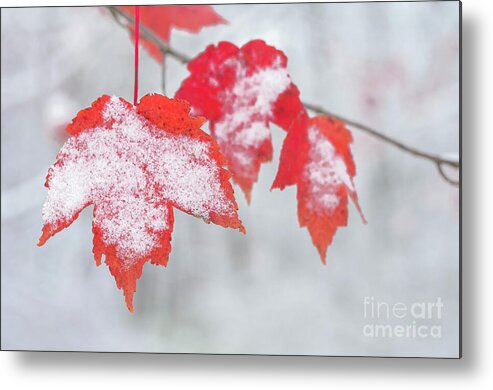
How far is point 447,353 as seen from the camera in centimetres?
140

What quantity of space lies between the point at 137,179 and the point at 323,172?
0.37 metres

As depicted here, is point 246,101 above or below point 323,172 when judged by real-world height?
above

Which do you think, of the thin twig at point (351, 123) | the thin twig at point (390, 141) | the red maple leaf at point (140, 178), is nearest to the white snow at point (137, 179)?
the red maple leaf at point (140, 178)

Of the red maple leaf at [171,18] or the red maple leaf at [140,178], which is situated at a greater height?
the red maple leaf at [171,18]

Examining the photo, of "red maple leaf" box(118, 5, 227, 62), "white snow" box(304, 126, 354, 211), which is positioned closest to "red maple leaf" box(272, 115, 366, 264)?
"white snow" box(304, 126, 354, 211)

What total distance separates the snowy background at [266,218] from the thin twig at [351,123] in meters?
0.01

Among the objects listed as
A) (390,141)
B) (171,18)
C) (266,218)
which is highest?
(171,18)

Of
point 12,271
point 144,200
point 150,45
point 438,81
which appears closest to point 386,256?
point 438,81

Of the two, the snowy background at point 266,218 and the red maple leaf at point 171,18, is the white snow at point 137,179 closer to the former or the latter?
the snowy background at point 266,218

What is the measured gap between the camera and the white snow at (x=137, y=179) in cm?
139

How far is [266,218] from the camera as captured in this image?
1.43 metres

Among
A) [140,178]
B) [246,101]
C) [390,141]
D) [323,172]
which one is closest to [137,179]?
[140,178]

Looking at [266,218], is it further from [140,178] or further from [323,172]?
[140,178]

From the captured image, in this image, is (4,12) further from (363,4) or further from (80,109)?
(363,4)
